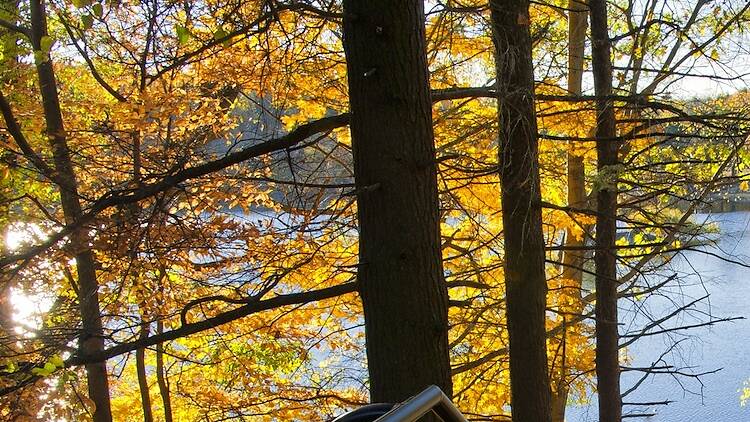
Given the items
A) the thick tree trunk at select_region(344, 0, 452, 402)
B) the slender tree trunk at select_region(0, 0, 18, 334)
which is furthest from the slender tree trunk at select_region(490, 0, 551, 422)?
the slender tree trunk at select_region(0, 0, 18, 334)

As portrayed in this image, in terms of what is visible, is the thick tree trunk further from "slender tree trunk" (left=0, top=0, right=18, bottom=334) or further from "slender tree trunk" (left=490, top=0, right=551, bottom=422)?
"slender tree trunk" (left=0, top=0, right=18, bottom=334)

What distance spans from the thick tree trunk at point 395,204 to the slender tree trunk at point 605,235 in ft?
9.02

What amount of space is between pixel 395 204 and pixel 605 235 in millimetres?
3413

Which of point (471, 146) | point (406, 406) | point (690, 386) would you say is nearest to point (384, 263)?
point (406, 406)

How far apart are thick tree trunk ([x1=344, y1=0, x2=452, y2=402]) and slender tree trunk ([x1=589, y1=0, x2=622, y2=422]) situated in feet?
9.02

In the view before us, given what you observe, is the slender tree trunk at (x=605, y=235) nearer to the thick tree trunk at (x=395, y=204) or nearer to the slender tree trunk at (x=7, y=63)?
the thick tree trunk at (x=395, y=204)

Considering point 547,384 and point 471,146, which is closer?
point 547,384

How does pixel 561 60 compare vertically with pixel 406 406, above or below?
above

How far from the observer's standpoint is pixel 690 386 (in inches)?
631

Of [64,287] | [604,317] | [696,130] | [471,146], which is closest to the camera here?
[696,130]

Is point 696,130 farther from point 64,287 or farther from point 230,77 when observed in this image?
point 64,287

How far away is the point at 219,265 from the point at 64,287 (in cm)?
325

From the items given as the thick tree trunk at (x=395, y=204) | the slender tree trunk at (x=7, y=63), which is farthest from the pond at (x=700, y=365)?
the thick tree trunk at (x=395, y=204)

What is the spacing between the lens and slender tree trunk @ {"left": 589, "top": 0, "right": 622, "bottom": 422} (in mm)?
5355
